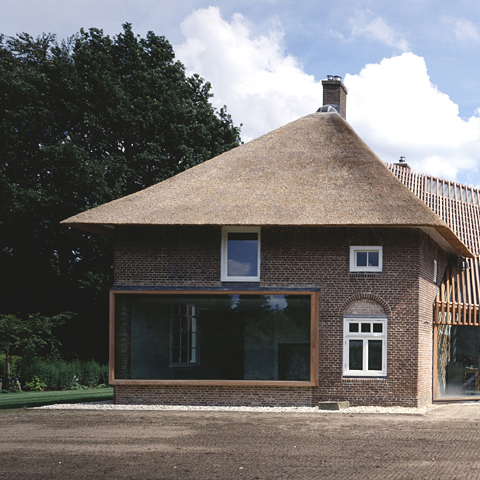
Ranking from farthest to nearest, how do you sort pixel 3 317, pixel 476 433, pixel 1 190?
pixel 1 190, pixel 3 317, pixel 476 433

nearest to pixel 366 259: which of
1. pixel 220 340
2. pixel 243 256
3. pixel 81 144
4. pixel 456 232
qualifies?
pixel 243 256

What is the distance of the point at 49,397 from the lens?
2272 cm

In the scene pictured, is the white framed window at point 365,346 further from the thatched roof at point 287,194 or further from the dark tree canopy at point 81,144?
the dark tree canopy at point 81,144

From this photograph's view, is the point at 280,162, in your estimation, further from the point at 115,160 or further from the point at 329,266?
the point at 115,160

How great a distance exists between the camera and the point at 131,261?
63.6 ft

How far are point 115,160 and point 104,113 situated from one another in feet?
6.55

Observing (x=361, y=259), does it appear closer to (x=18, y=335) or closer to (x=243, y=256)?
(x=243, y=256)

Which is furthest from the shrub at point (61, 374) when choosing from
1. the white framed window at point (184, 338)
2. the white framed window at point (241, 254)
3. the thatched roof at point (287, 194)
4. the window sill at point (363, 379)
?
the window sill at point (363, 379)

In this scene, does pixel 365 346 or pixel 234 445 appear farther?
pixel 365 346

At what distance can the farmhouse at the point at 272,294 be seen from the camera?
18500 millimetres

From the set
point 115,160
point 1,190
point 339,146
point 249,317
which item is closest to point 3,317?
point 1,190

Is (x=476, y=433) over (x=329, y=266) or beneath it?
beneath

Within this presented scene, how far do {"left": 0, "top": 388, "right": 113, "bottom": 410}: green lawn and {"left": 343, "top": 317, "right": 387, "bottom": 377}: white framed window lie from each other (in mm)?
7377

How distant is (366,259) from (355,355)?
97.3 inches
